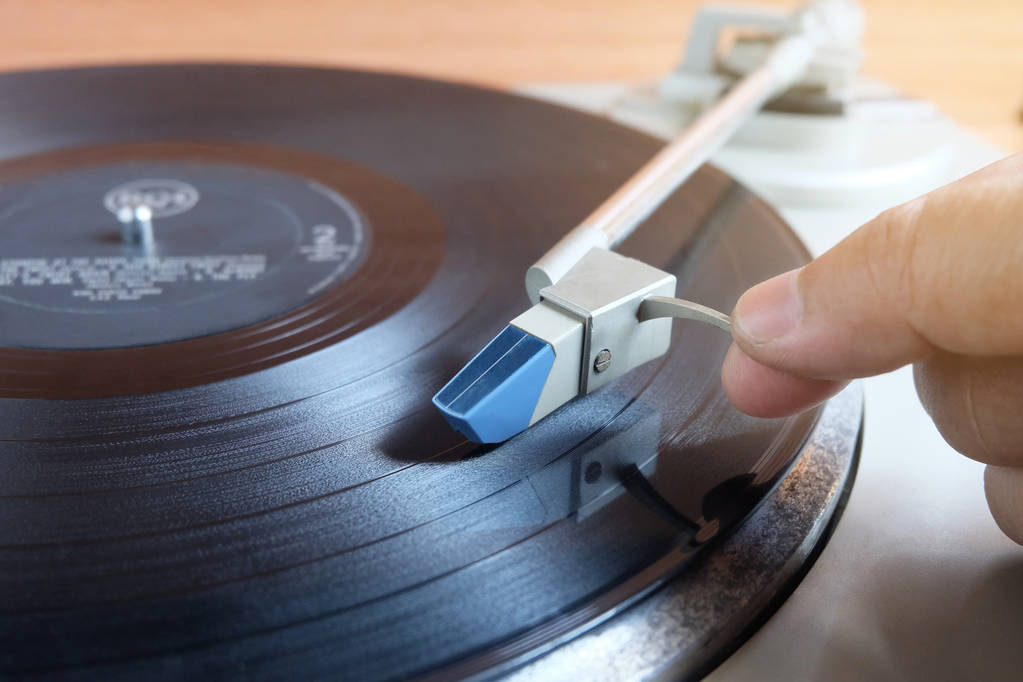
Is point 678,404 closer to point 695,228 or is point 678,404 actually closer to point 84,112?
point 695,228

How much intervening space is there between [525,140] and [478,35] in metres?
0.75

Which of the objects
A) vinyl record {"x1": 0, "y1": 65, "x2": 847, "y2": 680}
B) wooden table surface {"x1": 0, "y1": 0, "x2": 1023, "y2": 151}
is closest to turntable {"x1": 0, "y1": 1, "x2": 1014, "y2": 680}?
vinyl record {"x1": 0, "y1": 65, "x2": 847, "y2": 680}

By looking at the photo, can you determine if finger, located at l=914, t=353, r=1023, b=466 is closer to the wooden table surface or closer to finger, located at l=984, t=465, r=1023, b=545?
finger, located at l=984, t=465, r=1023, b=545

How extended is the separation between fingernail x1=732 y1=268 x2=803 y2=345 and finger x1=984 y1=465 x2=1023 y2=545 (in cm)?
14

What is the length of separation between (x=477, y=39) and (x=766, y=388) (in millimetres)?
1223

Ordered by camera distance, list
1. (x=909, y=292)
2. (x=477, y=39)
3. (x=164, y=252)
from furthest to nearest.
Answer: (x=477, y=39), (x=164, y=252), (x=909, y=292)

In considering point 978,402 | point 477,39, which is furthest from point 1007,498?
point 477,39

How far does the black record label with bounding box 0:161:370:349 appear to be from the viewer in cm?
61

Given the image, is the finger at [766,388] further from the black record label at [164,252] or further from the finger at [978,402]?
the black record label at [164,252]

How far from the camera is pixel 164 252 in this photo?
28.1 inches

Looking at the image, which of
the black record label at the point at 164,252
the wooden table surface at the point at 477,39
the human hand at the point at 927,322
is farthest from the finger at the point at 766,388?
the wooden table surface at the point at 477,39

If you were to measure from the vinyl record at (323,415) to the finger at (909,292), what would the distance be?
0.08 metres

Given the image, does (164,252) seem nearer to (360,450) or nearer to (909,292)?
(360,450)

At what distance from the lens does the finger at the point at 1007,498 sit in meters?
0.43
